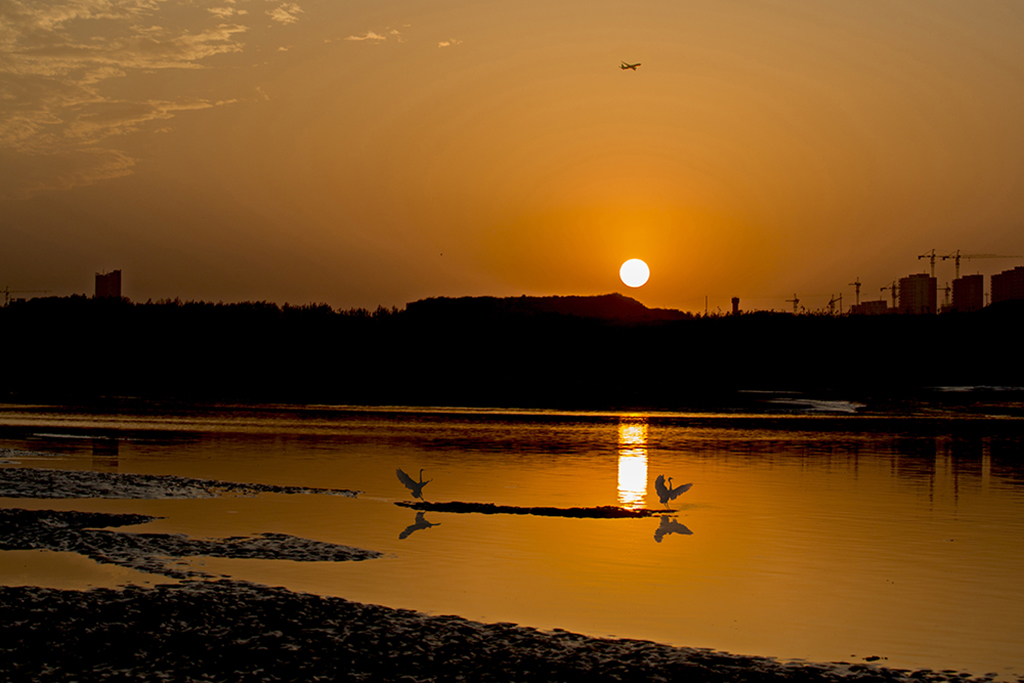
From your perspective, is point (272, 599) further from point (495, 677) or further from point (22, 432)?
point (22, 432)

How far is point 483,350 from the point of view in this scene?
81.1 meters

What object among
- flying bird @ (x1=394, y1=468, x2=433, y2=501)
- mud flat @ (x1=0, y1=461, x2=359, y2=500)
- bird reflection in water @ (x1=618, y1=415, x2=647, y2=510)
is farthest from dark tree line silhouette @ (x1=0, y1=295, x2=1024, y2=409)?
flying bird @ (x1=394, y1=468, x2=433, y2=501)

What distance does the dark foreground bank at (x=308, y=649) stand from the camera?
815 centimetres

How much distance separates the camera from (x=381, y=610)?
32.8 feet

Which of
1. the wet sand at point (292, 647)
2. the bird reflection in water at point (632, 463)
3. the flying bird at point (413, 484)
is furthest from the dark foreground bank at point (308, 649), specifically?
the bird reflection in water at point (632, 463)

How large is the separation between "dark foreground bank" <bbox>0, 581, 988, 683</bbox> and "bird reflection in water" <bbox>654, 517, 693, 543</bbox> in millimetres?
6101

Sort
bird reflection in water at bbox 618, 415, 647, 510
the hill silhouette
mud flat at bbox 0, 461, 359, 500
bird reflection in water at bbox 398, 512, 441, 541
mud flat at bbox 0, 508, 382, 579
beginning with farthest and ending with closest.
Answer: the hill silhouette, bird reflection in water at bbox 618, 415, 647, 510, mud flat at bbox 0, 461, 359, 500, bird reflection in water at bbox 398, 512, 441, 541, mud flat at bbox 0, 508, 382, 579

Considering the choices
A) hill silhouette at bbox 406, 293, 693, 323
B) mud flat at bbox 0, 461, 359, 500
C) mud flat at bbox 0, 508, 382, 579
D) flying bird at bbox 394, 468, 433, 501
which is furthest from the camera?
hill silhouette at bbox 406, 293, 693, 323

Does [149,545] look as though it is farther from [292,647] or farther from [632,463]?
[632,463]

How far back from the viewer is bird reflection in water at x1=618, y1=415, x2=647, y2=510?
757 inches

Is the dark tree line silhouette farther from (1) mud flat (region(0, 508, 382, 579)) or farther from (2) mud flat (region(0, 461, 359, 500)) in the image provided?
(1) mud flat (region(0, 508, 382, 579))

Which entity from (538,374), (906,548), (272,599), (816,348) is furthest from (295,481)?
(816,348)

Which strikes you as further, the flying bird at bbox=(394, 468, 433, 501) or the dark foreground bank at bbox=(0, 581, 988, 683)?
the flying bird at bbox=(394, 468, 433, 501)

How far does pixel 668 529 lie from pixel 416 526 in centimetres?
397
